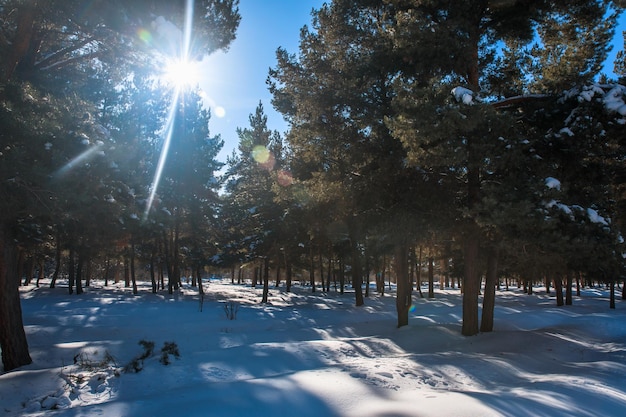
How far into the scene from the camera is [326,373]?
23.0 feet

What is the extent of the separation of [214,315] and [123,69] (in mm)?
13034

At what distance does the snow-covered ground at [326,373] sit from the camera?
5.02 metres

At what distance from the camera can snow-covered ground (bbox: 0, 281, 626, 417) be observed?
5.02 meters

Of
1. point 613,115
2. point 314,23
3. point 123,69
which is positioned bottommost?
point 613,115

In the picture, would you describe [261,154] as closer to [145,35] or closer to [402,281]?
[402,281]

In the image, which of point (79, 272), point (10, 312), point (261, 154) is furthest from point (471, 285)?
point (79, 272)

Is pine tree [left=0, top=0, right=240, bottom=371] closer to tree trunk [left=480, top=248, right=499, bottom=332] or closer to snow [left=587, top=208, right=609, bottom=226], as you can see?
snow [left=587, top=208, right=609, bottom=226]

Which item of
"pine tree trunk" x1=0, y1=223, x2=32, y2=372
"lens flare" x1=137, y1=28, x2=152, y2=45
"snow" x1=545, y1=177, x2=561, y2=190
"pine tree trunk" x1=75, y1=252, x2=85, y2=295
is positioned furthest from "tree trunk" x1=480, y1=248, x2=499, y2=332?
"pine tree trunk" x1=75, y1=252, x2=85, y2=295

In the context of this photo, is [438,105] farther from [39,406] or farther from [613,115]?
[39,406]

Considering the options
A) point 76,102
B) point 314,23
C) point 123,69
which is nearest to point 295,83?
point 314,23

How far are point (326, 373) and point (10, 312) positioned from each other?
24.1 ft

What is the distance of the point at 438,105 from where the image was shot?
8.90 m

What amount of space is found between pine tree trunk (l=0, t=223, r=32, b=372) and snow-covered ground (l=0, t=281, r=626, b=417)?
408 mm

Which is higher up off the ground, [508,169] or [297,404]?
[508,169]
